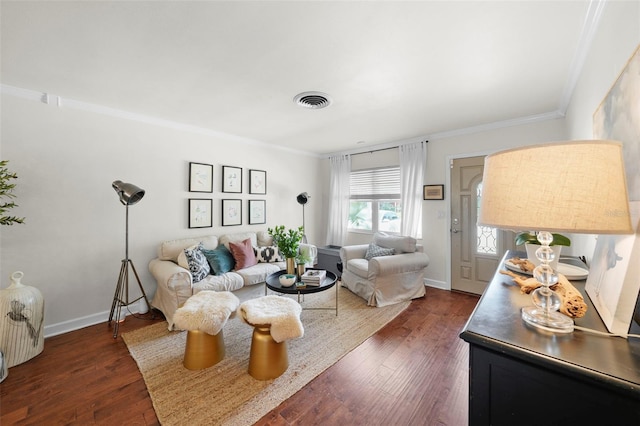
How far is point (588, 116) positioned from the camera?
1840mm

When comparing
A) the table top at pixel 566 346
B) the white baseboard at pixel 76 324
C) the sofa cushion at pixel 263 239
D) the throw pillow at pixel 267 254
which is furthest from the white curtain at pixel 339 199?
the table top at pixel 566 346

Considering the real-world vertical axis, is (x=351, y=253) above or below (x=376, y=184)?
below

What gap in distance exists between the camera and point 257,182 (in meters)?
4.25

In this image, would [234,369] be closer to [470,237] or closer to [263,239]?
[263,239]

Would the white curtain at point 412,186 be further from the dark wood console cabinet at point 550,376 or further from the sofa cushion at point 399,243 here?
the dark wood console cabinet at point 550,376

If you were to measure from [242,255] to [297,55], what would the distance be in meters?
2.46

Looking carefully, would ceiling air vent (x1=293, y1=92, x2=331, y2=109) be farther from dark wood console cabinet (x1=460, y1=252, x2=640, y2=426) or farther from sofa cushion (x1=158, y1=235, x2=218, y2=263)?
dark wood console cabinet (x1=460, y1=252, x2=640, y2=426)

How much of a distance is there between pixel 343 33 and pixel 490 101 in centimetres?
195

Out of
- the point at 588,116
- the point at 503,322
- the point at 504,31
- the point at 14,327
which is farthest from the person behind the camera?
the point at 14,327

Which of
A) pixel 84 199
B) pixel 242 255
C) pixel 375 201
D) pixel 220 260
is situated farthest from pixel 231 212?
pixel 375 201

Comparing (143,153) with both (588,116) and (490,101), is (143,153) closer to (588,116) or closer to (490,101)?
(490,101)

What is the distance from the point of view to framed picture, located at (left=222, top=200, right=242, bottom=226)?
3.83 m

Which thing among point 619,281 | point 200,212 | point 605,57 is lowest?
point 619,281

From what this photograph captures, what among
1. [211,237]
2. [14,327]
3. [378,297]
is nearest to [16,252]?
[14,327]
